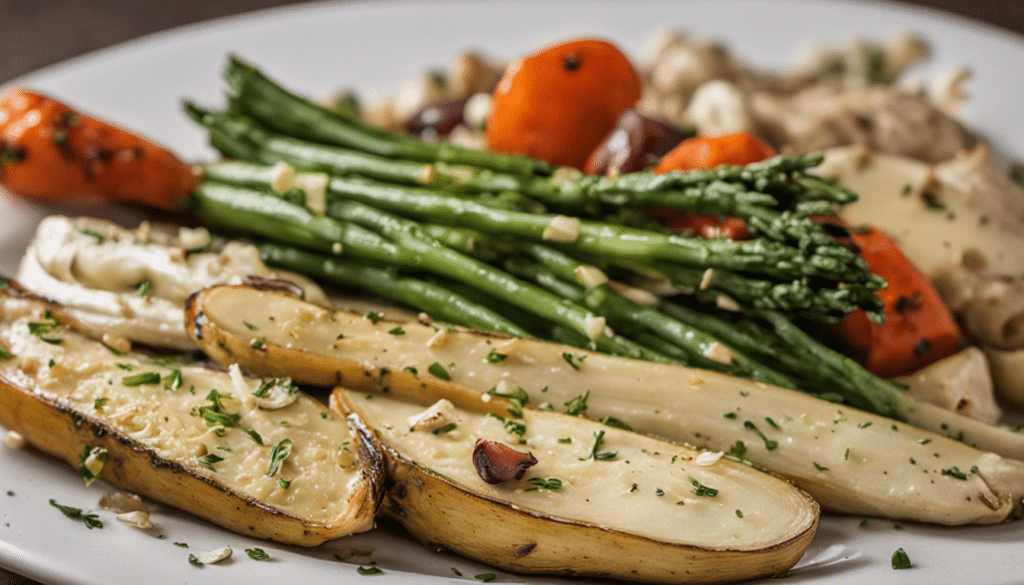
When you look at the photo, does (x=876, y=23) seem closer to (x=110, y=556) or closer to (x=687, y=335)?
(x=687, y=335)

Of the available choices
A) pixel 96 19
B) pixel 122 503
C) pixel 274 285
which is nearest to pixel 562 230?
pixel 274 285

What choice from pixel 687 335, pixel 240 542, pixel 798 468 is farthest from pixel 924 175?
pixel 240 542

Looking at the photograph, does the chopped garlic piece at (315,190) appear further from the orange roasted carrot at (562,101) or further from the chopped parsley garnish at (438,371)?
the chopped parsley garnish at (438,371)

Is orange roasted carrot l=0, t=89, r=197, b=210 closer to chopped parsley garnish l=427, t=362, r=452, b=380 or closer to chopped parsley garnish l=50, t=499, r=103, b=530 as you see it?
chopped parsley garnish l=50, t=499, r=103, b=530

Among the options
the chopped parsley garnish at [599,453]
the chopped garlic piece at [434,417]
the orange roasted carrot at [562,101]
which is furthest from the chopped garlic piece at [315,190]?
the chopped parsley garnish at [599,453]

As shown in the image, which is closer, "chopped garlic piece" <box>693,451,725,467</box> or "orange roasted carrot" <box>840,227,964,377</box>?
"chopped garlic piece" <box>693,451,725,467</box>

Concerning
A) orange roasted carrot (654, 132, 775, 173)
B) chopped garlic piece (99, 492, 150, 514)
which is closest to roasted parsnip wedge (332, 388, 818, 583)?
chopped garlic piece (99, 492, 150, 514)

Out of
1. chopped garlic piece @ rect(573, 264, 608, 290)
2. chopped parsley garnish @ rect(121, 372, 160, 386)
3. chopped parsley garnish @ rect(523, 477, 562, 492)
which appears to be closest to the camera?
chopped parsley garnish @ rect(523, 477, 562, 492)
